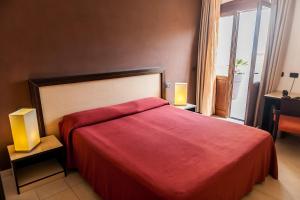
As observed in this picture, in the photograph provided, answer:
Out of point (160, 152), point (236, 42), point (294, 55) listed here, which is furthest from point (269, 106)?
point (160, 152)

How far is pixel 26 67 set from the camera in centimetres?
229

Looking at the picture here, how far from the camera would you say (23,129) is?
2033 mm

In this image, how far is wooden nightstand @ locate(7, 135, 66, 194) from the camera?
2.04m

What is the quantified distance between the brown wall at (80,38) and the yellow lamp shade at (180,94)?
0.34 metres

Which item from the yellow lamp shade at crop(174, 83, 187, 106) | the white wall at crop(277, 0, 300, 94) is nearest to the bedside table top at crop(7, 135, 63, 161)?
the yellow lamp shade at crop(174, 83, 187, 106)

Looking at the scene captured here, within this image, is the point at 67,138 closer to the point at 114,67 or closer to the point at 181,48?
the point at 114,67

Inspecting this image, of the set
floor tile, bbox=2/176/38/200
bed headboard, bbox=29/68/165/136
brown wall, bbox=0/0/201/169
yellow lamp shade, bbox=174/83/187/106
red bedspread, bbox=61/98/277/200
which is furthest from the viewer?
yellow lamp shade, bbox=174/83/187/106

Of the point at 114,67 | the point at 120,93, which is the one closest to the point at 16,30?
the point at 114,67

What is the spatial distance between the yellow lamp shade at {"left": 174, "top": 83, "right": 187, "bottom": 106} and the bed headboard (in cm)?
48

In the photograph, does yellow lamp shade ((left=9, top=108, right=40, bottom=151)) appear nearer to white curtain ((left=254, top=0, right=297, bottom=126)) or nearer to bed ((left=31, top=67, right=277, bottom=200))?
bed ((left=31, top=67, right=277, bottom=200))

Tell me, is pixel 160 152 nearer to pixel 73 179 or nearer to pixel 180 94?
pixel 73 179

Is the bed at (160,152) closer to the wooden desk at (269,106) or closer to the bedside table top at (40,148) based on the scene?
the bedside table top at (40,148)

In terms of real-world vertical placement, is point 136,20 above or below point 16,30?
above

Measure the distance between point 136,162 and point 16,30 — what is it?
191 cm
